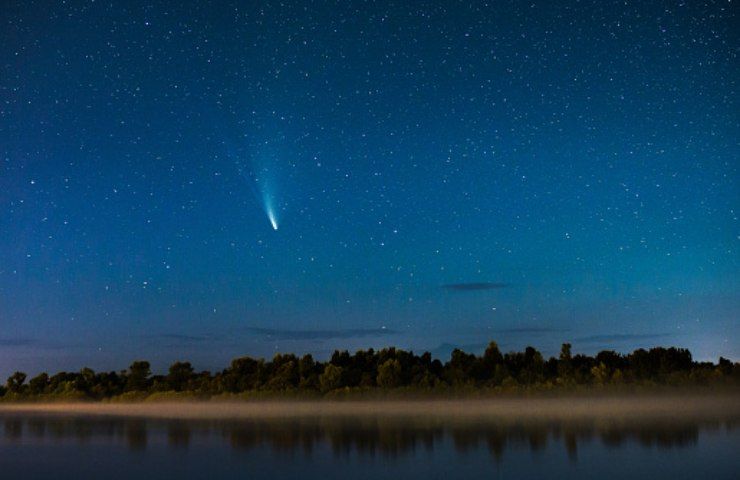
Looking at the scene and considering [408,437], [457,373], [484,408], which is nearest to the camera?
[408,437]

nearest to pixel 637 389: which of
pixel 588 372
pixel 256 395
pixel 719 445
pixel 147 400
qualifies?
pixel 588 372

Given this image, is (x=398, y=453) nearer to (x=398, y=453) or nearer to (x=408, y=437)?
(x=398, y=453)

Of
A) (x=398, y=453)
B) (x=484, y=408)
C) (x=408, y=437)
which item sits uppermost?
(x=398, y=453)

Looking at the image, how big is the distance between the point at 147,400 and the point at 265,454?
102 meters

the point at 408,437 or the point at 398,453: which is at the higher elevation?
the point at 398,453

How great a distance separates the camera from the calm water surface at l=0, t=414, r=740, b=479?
23.1 metres

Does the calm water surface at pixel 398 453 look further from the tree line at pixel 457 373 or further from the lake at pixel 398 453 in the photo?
the tree line at pixel 457 373

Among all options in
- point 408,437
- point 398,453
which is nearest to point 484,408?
point 408,437

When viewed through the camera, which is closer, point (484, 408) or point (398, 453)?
point (398, 453)

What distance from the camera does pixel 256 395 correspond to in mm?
105562

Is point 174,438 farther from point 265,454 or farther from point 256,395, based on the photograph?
point 256,395

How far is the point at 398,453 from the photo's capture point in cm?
2812

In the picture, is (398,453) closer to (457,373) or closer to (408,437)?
(408,437)

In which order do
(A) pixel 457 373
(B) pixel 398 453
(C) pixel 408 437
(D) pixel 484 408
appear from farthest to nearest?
(A) pixel 457 373
(D) pixel 484 408
(C) pixel 408 437
(B) pixel 398 453
